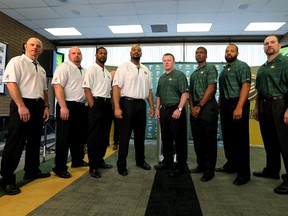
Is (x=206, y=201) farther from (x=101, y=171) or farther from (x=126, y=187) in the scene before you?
(x=101, y=171)

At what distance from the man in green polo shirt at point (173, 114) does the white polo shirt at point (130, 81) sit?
10.5 inches

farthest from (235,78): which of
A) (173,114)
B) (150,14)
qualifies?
(150,14)

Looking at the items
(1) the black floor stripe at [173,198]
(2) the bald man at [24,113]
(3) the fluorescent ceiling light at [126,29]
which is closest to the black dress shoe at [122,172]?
(1) the black floor stripe at [173,198]

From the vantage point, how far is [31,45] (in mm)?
2363

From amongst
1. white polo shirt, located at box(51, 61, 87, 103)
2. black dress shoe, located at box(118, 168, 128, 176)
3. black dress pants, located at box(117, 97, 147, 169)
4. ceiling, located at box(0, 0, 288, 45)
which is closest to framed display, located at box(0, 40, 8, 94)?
ceiling, located at box(0, 0, 288, 45)

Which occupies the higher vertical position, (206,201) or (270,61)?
(270,61)

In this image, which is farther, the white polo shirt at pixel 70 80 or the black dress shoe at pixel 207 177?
the white polo shirt at pixel 70 80

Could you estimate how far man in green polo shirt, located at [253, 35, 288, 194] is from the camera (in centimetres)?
224

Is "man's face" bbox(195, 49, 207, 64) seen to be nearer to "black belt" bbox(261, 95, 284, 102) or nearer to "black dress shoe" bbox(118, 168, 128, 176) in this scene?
"black belt" bbox(261, 95, 284, 102)

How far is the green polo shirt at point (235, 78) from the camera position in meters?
2.49

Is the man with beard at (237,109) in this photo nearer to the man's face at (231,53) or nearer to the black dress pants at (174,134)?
the man's face at (231,53)

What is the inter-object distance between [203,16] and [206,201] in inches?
196

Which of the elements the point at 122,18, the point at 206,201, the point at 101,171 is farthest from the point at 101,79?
the point at 122,18

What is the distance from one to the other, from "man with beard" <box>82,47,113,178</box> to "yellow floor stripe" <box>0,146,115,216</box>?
1.04 feet
